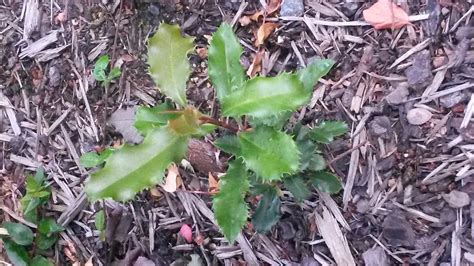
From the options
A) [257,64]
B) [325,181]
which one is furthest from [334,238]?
[257,64]

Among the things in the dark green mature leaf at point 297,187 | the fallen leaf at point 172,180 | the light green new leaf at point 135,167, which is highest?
→ the light green new leaf at point 135,167

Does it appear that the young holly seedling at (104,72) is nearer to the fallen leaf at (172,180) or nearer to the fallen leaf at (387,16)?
the fallen leaf at (172,180)

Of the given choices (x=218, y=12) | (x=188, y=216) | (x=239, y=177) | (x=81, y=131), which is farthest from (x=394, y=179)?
(x=81, y=131)

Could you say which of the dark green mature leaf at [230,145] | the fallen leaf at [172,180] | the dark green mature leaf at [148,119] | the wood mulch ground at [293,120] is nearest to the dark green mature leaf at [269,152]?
the dark green mature leaf at [230,145]

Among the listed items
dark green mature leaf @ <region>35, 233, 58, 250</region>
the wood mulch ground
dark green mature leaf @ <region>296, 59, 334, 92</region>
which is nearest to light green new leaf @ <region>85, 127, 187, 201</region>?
dark green mature leaf @ <region>296, 59, 334, 92</region>

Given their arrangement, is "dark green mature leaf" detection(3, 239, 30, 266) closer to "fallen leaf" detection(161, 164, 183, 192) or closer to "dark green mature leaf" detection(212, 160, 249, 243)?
"fallen leaf" detection(161, 164, 183, 192)

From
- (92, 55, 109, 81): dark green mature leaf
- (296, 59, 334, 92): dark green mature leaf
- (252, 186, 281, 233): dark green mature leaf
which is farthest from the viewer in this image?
(92, 55, 109, 81): dark green mature leaf
